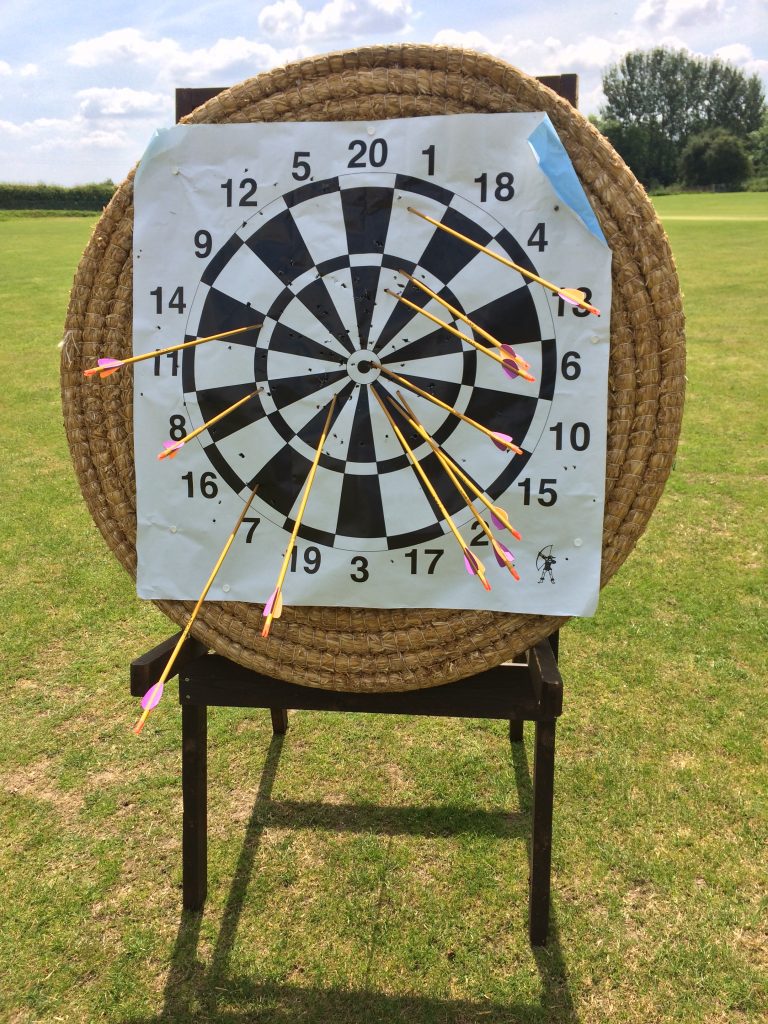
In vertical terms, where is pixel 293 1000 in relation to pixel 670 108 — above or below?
below

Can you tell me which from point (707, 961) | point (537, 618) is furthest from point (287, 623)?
point (707, 961)

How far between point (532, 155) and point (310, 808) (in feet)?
6.50

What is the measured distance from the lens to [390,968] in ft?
6.79

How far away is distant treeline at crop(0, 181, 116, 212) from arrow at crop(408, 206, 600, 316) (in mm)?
37396

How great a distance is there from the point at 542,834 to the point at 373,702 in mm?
566

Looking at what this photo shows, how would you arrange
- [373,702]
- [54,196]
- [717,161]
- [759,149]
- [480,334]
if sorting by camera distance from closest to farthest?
1. [480,334]
2. [373,702]
3. [54,196]
4. [717,161]
5. [759,149]

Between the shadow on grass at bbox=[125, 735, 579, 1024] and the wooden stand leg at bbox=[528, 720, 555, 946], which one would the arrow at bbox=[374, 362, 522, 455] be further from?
the shadow on grass at bbox=[125, 735, 579, 1024]

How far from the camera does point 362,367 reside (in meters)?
1.71

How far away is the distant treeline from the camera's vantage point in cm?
3566

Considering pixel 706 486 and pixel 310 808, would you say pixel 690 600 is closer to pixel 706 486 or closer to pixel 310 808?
pixel 706 486

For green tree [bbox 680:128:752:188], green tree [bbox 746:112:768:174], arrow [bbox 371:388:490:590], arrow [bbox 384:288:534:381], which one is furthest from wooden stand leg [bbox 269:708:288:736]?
green tree [bbox 746:112:768:174]

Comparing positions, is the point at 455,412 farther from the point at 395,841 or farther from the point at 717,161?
the point at 717,161

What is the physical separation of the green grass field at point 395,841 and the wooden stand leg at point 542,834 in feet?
0.31

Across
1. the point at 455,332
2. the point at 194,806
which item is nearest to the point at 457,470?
the point at 455,332
